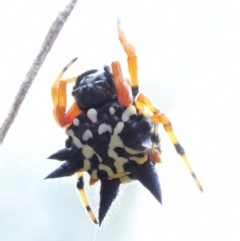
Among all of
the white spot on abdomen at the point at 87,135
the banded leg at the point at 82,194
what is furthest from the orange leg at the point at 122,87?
the banded leg at the point at 82,194

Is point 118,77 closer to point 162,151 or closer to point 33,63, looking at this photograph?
point 162,151

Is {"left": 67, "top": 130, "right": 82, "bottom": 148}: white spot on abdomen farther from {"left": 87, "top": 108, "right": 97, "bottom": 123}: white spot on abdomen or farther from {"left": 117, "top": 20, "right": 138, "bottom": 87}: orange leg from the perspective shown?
{"left": 117, "top": 20, "right": 138, "bottom": 87}: orange leg

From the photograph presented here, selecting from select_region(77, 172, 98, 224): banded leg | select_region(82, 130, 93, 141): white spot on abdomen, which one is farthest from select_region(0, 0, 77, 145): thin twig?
select_region(77, 172, 98, 224): banded leg

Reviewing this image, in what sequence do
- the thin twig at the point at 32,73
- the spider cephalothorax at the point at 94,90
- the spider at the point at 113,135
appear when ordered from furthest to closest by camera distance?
1. the spider cephalothorax at the point at 94,90
2. the spider at the point at 113,135
3. the thin twig at the point at 32,73

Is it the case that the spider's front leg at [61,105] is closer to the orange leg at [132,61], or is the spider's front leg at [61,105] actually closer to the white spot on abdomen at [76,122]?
the white spot on abdomen at [76,122]

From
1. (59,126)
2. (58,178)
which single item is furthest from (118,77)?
(58,178)

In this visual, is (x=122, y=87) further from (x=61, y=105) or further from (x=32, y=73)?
(x=32, y=73)

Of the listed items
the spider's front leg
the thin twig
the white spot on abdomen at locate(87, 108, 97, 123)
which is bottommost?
the white spot on abdomen at locate(87, 108, 97, 123)

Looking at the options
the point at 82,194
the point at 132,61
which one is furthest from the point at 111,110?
the point at 82,194
